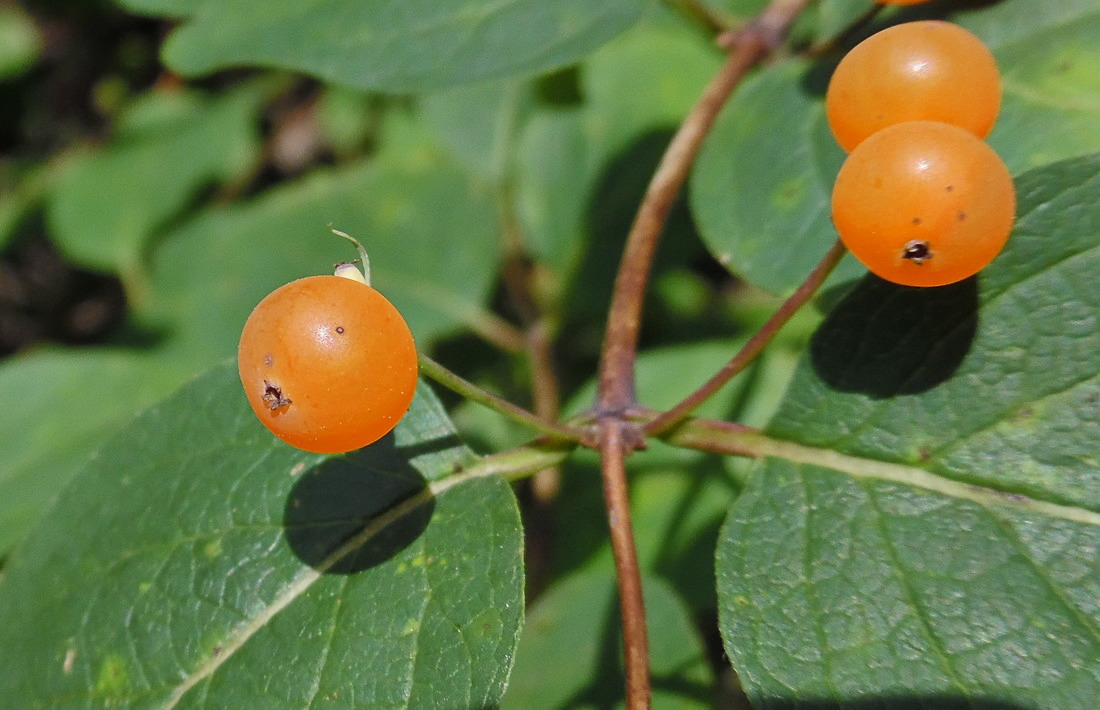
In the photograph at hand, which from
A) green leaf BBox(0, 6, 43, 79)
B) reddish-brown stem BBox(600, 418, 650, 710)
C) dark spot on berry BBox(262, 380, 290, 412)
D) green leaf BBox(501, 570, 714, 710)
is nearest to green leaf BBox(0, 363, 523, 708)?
reddish-brown stem BBox(600, 418, 650, 710)

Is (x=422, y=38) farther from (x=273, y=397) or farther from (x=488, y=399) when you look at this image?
(x=273, y=397)

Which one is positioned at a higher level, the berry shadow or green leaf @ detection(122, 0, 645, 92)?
green leaf @ detection(122, 0, 645, 92)

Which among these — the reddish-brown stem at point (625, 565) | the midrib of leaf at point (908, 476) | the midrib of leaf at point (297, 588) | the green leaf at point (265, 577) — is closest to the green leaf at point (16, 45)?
the green leaf at point (265, 577)

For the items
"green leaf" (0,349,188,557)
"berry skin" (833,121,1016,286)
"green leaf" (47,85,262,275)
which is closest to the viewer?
"berry skin" (833,121,1016,286)

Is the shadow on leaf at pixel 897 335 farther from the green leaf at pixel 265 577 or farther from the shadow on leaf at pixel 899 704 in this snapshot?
the green leaf at pixel 265 577

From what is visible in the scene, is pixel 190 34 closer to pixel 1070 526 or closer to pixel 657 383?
pixel 657 383

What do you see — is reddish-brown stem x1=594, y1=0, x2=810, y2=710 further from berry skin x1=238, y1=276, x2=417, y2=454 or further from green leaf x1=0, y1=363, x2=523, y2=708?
berry skin x1=238, y1=276, x2=417, y2=454
